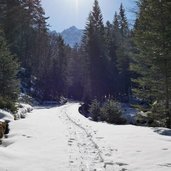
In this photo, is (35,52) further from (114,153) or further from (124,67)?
(114,153)

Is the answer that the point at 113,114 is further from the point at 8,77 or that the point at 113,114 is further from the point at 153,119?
the point at 8,77

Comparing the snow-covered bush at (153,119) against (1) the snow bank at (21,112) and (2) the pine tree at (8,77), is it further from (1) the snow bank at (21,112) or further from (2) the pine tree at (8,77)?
(2) the pine tree at (8,77)

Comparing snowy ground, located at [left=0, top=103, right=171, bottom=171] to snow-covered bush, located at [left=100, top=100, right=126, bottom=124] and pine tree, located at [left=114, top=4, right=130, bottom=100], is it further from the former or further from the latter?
pine tree, located at [left=114, top=4, right=130, bottom=100]

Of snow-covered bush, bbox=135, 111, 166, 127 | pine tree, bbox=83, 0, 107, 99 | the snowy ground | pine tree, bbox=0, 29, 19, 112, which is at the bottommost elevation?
the snowy ground

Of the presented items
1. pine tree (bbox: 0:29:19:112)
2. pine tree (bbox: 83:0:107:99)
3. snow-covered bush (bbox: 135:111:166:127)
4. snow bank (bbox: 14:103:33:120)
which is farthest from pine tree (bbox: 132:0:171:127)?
pine tree (bbox: 83:0:107:99)

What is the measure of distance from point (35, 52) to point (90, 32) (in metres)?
14.9

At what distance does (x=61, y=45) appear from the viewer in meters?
93.8

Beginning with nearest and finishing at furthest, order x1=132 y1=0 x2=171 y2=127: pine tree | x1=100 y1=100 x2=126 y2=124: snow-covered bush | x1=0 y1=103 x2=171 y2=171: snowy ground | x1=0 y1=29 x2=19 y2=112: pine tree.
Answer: x1=0 y1=103 x2=171 y2=171: snowy ground
x1=132 y1=0 x2=171 y2=127: pine tree
x1=100 y1=100 x2=126 y2=124: snow-covered bush
x1=0 y1=29 x2=19 y2=112: pine tree

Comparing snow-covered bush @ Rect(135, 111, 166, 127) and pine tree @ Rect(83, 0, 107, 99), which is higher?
pine tree @ Rect(83, 0, 107, 99)

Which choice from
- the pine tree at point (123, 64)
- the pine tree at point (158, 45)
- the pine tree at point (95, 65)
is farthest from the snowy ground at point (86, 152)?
the pine tree at point (95, 65)

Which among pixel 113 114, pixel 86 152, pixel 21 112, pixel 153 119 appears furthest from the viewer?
pixel 113 114

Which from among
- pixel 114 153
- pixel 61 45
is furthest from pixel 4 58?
pixel 61 45

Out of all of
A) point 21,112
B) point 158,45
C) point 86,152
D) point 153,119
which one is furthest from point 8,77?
point 86,152

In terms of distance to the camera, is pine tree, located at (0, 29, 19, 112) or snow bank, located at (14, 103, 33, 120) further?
pine tree, located at (0, 29, 19, 112)
